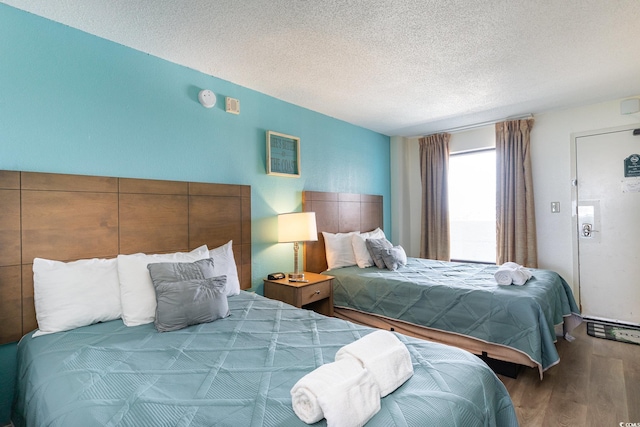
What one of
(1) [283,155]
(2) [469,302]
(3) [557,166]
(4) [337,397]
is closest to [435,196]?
(3) [557,166]

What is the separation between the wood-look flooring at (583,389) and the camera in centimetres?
193

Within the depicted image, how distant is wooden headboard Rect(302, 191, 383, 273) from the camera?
3.50 m

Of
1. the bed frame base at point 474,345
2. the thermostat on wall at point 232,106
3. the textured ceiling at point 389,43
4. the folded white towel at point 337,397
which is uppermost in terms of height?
the textured ceiling at point 389,43

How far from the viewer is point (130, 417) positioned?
38.1 inches

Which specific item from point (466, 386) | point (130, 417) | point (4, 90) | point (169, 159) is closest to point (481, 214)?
point (466, 386)

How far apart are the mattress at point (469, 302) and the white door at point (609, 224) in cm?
97

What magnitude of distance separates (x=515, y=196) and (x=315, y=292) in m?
2.83

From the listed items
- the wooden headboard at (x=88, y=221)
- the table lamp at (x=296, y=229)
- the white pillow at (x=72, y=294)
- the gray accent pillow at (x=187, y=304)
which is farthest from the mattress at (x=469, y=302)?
the white pillow at (x=72, y=294)

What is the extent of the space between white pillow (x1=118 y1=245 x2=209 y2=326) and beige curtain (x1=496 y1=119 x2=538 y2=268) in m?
3.95

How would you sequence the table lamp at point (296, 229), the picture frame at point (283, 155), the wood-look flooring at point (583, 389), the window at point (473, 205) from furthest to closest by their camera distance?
the window at point (473, 205) < the picture frame at point (283, 155) < the table lamp at point (296, 229) < the wood-look flooring at point (583, 389)

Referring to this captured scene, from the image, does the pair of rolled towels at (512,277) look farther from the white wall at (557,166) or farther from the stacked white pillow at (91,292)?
the stacked white pillow at (91,292)

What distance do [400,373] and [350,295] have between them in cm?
200

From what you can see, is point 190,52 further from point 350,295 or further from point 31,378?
point 350,295

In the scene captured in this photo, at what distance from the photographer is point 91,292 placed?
1.76 m
